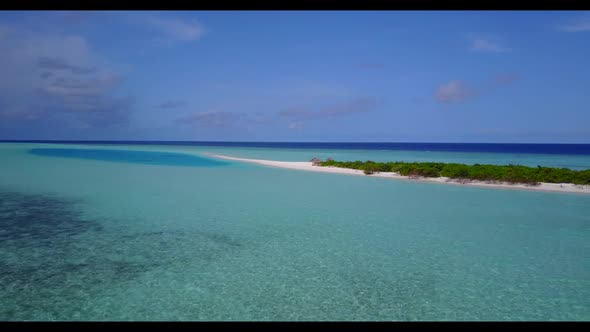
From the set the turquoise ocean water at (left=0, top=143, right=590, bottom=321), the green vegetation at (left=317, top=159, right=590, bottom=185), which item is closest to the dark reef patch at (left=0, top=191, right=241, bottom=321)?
the turquoise ocean water at (left=0, top=143, right=590, bottom=321)

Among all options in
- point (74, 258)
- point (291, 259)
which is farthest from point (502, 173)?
point (74, 258)

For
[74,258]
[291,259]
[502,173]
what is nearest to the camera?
[74,258]

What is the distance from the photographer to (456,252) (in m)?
8.57

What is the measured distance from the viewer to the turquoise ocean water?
578 cm

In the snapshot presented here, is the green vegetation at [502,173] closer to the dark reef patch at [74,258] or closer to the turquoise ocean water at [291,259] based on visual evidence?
the turquoise ocean water at [291,259]

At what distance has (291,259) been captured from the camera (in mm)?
8078

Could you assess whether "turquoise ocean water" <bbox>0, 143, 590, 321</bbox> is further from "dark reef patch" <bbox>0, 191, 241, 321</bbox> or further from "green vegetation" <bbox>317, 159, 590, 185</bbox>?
"green vegetation" <bbox>317, 159, 590, 185</bbox>

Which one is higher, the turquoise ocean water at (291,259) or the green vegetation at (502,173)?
the green vegetation at (502,173)

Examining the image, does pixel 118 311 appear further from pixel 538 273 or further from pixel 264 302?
pixel 538 273

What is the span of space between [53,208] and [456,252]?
44.5 feet

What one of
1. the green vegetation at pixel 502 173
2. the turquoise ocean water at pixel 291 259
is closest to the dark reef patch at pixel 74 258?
the turquoise ocean water at pixel 291 259

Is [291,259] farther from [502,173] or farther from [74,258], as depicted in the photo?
[502,173]

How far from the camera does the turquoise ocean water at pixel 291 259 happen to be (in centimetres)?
578
